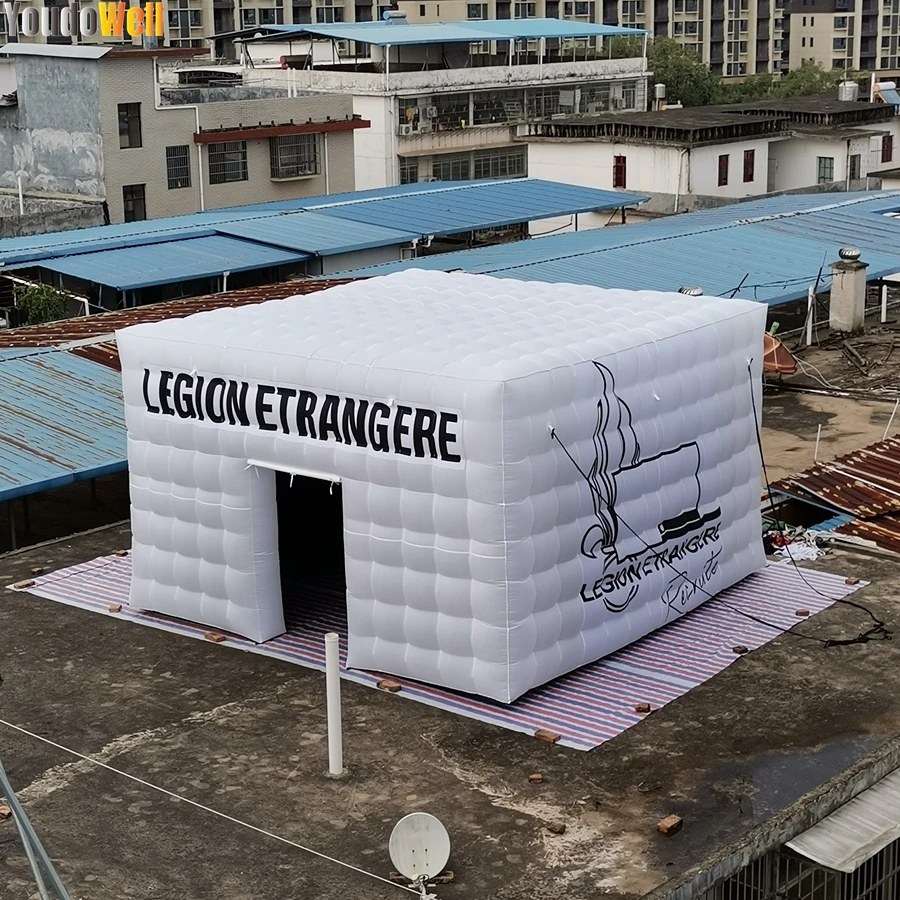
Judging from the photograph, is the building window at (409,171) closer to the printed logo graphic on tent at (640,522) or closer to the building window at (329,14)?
the building window at (329,14)

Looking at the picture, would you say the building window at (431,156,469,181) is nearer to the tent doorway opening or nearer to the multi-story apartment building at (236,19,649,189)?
the multi-story apartment building at (236,19,649,189)

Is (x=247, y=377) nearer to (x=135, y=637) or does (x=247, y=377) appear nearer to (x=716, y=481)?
(x=135, y=637)

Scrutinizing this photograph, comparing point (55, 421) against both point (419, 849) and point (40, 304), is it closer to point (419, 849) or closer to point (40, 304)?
point (419, 849)

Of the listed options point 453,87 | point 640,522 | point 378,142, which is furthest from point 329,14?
point 640,522

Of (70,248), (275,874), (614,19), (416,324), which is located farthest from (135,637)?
(614,19)

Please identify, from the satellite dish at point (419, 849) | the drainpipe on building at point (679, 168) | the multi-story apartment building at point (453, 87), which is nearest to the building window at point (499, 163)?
the multi-story apartment building at point (453, 87)

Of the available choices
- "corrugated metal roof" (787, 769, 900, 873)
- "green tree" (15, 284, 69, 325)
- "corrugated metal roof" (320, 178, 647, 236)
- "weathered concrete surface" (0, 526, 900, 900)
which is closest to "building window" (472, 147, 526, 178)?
"corrugated metal roof" (320, 178, 647, 236)
